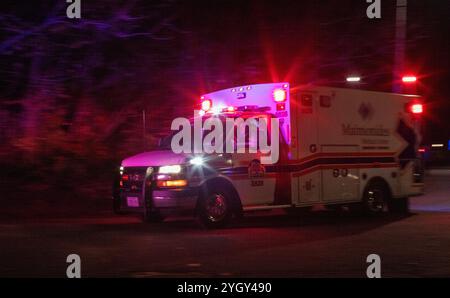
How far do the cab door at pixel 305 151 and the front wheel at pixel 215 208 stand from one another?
1.48 metres

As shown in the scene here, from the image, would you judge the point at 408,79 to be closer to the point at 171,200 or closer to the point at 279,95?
the point at 279,95

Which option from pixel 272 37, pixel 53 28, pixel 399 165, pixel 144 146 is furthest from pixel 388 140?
pixel 53 28

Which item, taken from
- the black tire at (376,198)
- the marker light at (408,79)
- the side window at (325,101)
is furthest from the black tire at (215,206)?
the marker light at (408,79)

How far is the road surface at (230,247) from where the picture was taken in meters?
7.60

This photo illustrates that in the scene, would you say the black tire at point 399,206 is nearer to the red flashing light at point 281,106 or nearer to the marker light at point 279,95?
the red flashing light at point 281,106

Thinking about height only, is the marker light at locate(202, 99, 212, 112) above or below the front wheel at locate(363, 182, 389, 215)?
above

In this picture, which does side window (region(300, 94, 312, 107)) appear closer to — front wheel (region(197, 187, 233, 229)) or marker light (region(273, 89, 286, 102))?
marker light (region(273, 89, 286, 102))

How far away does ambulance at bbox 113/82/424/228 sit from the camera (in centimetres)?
1083

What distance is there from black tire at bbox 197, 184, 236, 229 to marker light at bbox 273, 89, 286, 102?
6.74 ft

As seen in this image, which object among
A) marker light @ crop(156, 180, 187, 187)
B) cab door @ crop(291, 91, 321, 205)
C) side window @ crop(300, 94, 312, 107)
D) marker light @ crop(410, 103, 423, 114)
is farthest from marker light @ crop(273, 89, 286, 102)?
marker light @ crop(410, 103, 423, 114)

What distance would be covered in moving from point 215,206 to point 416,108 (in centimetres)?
594

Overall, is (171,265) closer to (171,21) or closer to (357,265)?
(357,265)

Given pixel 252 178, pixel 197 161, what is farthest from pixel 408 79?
pixel 197 161
